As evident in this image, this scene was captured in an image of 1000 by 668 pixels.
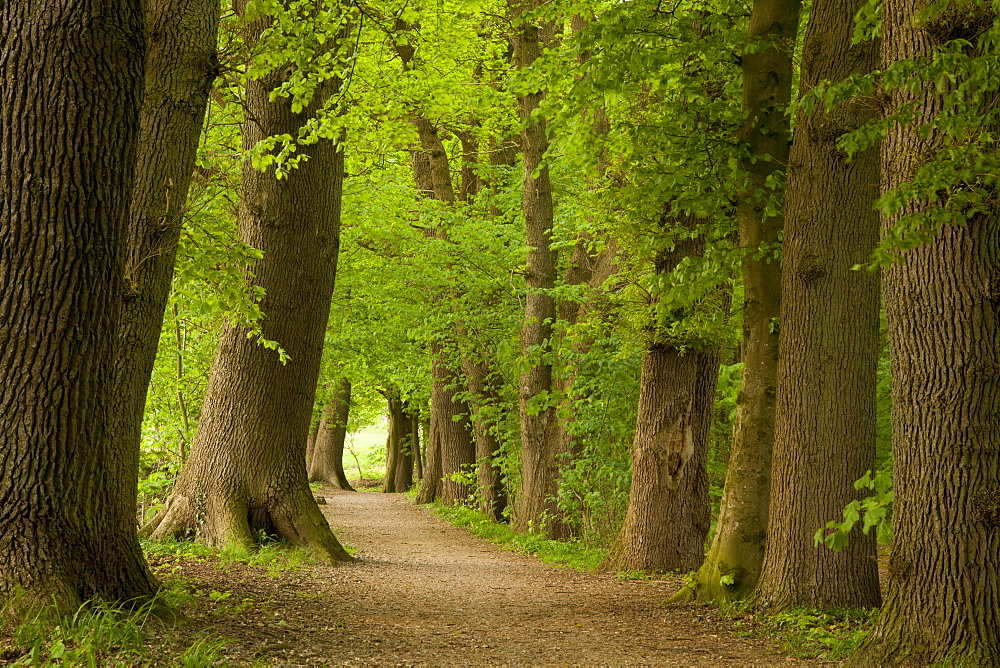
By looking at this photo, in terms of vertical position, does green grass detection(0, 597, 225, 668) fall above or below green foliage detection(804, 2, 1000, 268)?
below

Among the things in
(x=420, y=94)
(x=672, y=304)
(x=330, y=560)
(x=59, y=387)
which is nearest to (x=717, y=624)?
(x=672, y=304)

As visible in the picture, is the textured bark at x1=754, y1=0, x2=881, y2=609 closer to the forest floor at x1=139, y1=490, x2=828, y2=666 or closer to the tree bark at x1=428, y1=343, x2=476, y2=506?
the forest floor at x1=139, y1=490, x2=828, y2=666

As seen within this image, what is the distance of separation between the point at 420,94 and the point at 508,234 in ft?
13.1

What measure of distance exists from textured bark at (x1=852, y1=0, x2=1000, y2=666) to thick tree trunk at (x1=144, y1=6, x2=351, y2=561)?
6.79m

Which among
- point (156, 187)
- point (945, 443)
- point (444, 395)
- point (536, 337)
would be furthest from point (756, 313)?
point (444, 395)

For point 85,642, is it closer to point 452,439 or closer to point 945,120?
point 945,120

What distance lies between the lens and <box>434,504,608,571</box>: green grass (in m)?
12.3

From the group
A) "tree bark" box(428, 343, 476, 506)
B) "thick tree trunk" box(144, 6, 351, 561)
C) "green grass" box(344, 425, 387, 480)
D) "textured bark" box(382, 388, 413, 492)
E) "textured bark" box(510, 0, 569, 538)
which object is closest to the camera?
"thick tree trunk" box(144, 6, 351, 561)

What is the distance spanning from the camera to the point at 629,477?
40.9ft

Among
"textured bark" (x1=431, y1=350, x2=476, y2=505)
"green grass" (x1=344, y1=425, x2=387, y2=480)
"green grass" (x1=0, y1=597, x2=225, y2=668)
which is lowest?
"green grass" (x1=344, y1=425, x2=387, y2=480)

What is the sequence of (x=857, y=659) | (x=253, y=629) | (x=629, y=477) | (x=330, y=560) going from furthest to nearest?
(x=629, y=477) < (x=330, y=560) < (x=253, y=629) < (x=857, y=659)

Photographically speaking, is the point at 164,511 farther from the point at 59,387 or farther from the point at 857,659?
the point at 857,659

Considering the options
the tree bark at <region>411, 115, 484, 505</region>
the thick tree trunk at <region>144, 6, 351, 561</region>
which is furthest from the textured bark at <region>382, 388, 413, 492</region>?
the thick tree trunk at <region>144, 6, 351, 561</region>

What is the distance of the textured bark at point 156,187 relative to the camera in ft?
20.2
